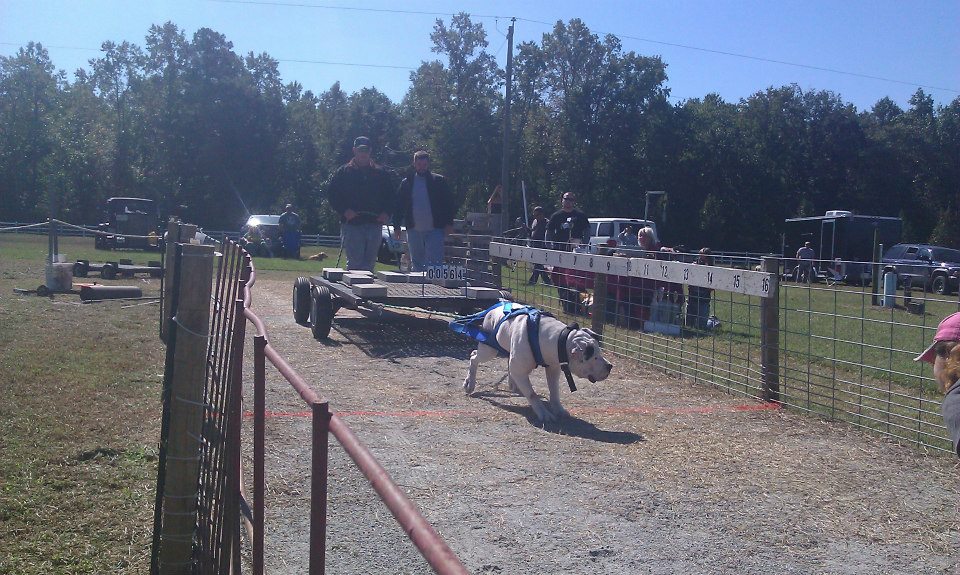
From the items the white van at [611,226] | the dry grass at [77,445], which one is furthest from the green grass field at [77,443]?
the white van at [611,226]

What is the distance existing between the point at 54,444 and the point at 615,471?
12.3 feet

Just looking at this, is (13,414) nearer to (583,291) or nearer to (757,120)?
(583,291)

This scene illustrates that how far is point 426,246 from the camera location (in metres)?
12.8

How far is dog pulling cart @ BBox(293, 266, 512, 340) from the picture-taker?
10484 millimetres

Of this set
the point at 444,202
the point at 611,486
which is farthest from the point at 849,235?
the point at 611,486

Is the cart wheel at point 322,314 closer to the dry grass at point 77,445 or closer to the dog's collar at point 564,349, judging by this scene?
the dry grass at point 77,445

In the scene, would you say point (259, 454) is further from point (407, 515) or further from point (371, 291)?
point (371, 291)

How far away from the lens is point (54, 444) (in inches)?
252

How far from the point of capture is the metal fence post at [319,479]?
2.27 meters

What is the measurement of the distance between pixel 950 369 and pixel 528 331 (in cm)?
454

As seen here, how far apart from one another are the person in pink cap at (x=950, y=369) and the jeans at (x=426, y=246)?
9.80 metres

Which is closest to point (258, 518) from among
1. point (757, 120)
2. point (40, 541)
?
point (40, 541)

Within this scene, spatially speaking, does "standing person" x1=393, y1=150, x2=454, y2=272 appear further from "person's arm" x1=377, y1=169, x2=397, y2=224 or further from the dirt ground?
the dirt ground

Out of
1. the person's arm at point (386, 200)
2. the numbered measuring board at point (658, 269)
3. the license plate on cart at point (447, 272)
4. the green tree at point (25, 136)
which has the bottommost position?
the license plate on cart at point (447, 272)
